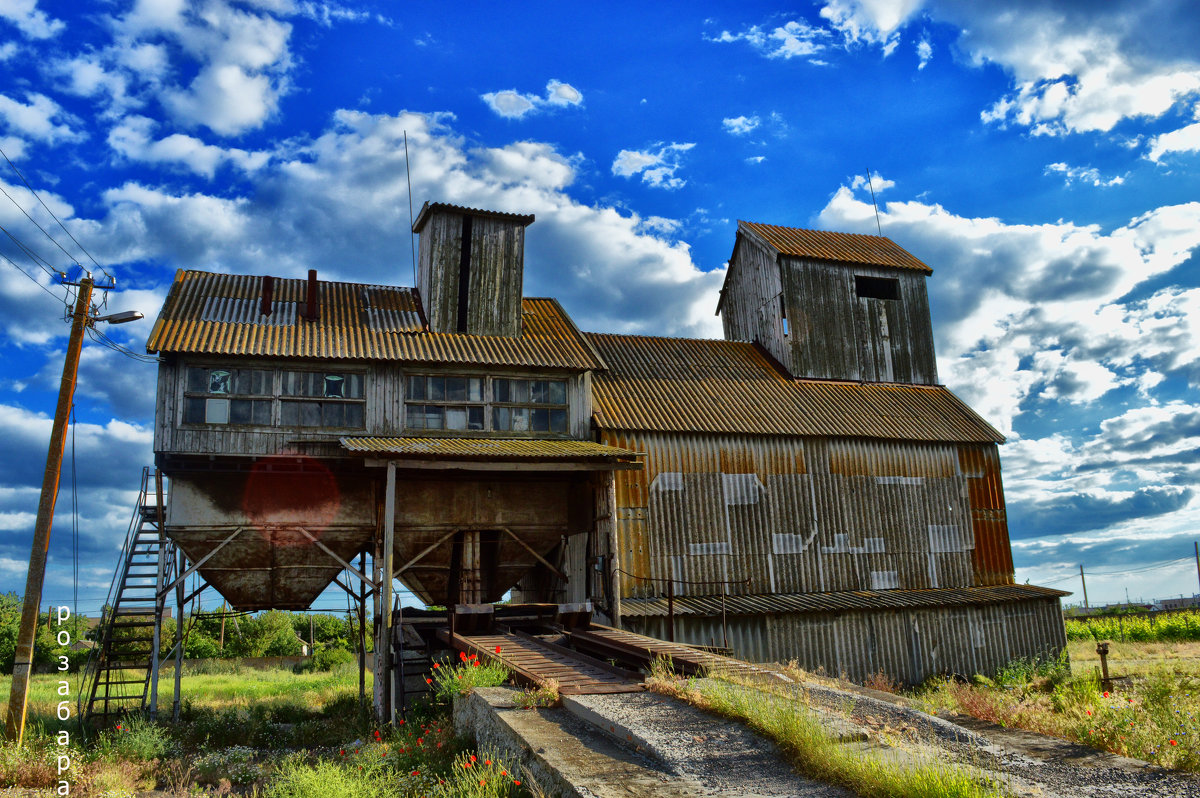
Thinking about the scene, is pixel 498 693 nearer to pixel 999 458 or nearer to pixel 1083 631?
pixel 999 458

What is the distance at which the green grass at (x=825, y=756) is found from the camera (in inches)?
239

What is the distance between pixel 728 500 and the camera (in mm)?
22297

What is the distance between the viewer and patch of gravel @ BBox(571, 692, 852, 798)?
6.88 meters

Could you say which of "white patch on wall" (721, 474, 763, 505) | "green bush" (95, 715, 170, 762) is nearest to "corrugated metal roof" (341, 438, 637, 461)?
"white patch on wall" (721, 474, 763, 505)

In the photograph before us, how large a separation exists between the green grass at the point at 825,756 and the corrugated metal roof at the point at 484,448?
891cm

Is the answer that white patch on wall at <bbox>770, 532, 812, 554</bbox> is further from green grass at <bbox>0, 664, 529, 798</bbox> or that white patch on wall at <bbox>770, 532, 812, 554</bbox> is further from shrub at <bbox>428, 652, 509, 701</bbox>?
shrub at <bbox>428, 652, 509, 701</bbox>

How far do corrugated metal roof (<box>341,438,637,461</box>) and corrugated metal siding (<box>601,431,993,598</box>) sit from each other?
224 cm

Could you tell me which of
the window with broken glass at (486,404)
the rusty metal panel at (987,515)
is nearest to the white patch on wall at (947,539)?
the rusty metal panel at (987,515)

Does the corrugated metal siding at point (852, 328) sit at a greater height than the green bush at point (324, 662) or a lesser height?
greater

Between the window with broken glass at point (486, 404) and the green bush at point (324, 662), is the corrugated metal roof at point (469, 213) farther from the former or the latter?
the green bush at point (324, 662)


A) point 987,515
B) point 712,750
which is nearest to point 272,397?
point 712,750

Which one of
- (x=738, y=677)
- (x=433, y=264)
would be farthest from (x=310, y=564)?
(x=738, y=677)

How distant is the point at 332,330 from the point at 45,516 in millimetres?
7588

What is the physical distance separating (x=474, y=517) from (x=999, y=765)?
15.2 meters
